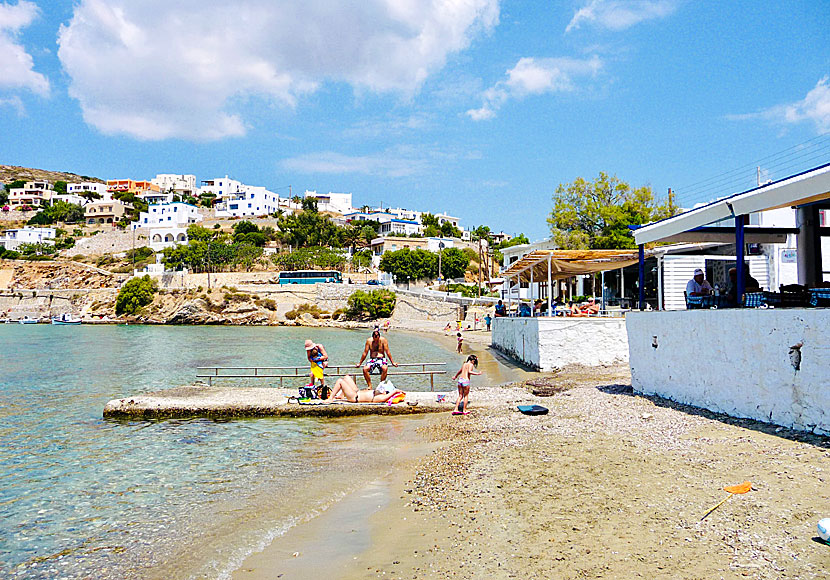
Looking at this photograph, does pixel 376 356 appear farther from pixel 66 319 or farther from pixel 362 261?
pixel 66 319

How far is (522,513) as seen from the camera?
573cm

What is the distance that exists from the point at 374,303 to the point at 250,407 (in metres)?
53.1

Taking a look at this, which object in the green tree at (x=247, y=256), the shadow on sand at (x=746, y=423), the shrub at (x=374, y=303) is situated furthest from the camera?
the green tree at (x=247, y=256)

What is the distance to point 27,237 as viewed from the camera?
351 ft

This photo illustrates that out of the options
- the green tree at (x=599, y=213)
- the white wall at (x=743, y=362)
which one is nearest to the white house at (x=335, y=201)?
the green tree at (x=599, y=213)

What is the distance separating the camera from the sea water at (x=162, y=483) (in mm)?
5688

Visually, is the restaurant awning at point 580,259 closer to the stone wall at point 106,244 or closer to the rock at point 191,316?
the rock at point 191,316

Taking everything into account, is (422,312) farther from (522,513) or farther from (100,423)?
(522,513)

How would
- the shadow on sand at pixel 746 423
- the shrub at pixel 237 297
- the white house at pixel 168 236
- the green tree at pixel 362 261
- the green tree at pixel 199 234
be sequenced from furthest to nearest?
the white house at pixel 168 236, the green tree at pixel 199 234, the green tree at pixel 362 261, the shrub at pixel 237 297, the shadow on sand at pixel 746 423

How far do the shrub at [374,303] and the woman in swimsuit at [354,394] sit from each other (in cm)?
5252

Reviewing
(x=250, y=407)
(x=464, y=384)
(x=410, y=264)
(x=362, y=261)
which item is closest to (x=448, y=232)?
(x=362, y=261)

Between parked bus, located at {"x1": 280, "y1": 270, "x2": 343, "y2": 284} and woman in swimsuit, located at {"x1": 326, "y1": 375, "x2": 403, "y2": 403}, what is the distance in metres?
63.5

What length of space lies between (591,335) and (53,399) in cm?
1663

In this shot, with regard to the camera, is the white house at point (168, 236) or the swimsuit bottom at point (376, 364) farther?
the white house at point (168, 236)
